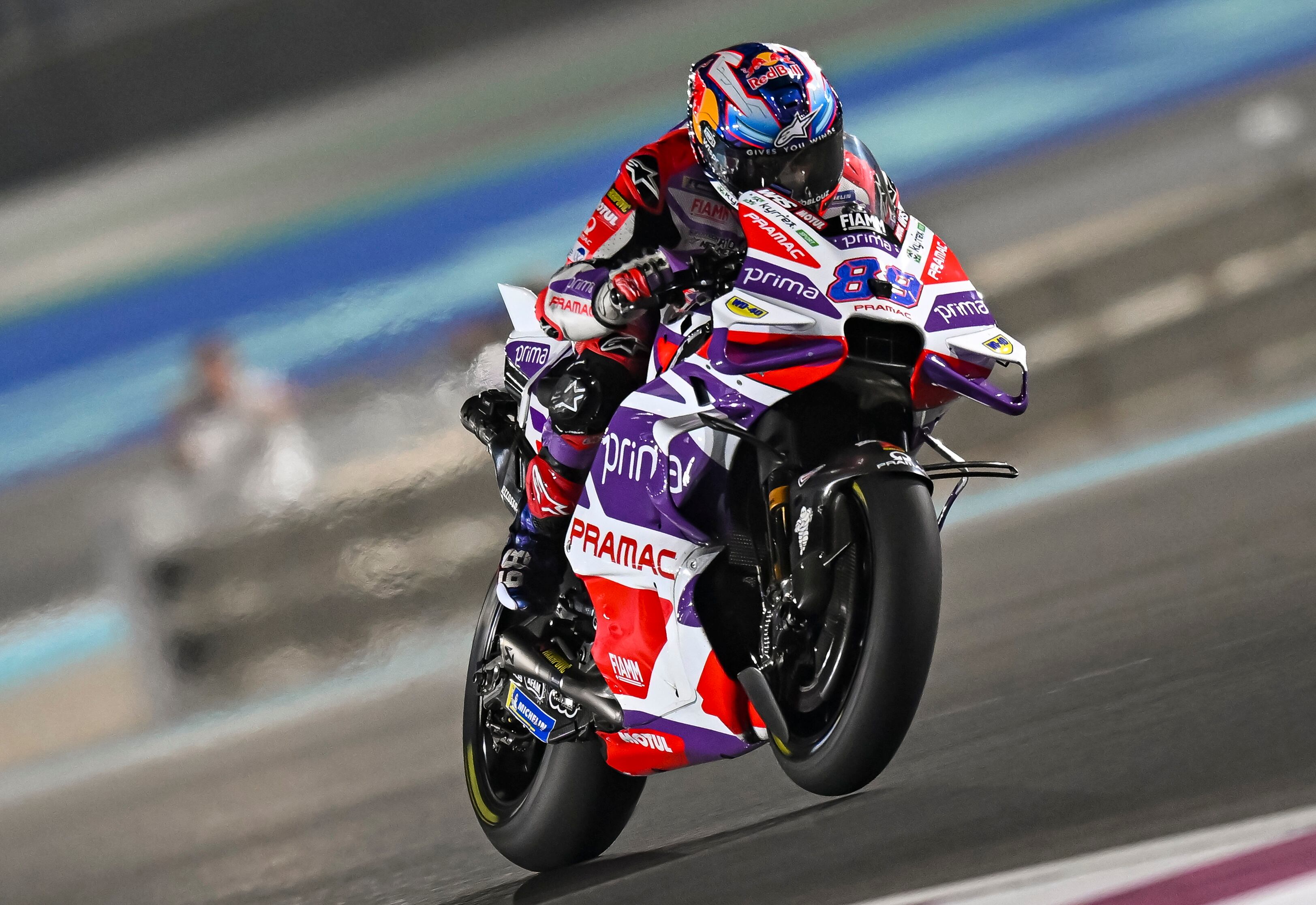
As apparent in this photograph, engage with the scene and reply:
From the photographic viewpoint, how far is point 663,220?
13.5ft

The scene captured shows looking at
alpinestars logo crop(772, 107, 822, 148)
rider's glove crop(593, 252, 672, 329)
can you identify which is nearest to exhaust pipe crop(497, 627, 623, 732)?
rider's glove crop(593, 252, 672, 329)

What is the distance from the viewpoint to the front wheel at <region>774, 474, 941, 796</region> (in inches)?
120

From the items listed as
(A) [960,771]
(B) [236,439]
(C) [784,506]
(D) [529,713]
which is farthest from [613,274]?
(B) [236,439]

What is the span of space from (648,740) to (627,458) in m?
0.71

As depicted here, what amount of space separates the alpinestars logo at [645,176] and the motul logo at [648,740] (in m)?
1.39

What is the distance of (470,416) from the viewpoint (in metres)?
4.89

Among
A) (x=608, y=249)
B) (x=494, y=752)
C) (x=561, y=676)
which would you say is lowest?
(x=494, y=752)

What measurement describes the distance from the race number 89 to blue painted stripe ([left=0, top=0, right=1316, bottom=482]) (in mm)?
6837

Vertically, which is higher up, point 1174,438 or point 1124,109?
point 1124,109

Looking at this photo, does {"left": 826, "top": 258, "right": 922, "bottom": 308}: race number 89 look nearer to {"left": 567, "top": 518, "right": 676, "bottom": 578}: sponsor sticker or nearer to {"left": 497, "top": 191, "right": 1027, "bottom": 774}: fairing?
{"left": 497, "top": 191, "right": 1027, "bottom": 774}: fairing

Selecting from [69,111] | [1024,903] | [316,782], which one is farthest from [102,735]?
[1024,903]

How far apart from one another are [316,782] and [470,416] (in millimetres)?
2470

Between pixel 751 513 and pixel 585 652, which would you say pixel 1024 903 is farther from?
pixel 585 652

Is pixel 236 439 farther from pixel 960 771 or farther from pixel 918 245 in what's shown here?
pixel 918 245
